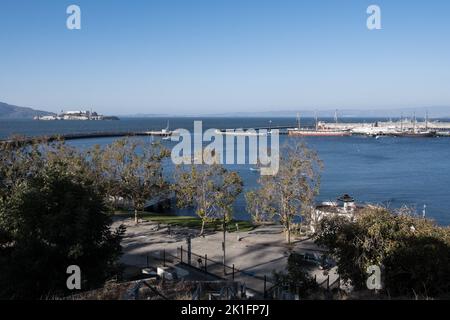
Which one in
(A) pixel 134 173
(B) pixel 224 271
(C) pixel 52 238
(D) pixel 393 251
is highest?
(A) pixel 134 173

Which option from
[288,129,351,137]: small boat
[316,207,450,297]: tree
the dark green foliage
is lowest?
the dark green foliage

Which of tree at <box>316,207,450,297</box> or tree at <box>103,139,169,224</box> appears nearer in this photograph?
tree at <box>316,207,450,297</box>

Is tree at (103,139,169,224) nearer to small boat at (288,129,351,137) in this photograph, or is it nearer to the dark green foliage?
the dark green foliage

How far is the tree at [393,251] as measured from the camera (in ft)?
38.8

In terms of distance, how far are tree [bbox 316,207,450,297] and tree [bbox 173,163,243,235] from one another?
491 inches

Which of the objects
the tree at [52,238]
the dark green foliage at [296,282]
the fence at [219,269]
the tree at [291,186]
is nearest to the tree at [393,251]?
the dark green foliage at [296,282]

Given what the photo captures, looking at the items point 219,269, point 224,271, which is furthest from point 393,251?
point 219,269

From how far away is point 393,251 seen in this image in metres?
12.3

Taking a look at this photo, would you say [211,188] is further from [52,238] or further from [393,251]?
[393,251]

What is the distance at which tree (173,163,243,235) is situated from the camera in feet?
86.1

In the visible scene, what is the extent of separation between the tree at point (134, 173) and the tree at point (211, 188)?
3402mm

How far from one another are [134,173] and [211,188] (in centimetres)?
721

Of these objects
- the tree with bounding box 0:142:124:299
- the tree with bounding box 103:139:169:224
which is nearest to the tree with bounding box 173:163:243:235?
the tree with bounding box 103:139:169:224
